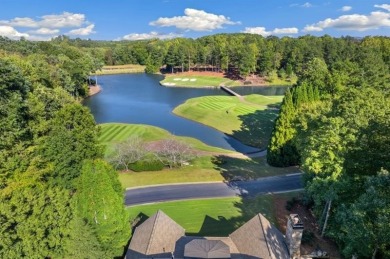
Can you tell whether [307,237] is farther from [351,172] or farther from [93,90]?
[93,90]

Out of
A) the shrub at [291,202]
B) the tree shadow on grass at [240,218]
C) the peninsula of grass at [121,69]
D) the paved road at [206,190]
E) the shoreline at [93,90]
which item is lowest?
the tree shadow on grass at [240,218]

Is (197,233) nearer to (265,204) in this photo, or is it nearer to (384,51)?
(265,204)

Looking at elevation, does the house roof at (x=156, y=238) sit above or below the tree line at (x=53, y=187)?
below

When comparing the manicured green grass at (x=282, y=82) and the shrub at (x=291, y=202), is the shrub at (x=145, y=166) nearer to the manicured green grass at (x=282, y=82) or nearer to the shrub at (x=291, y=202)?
the shrub at (x=291, y=202)

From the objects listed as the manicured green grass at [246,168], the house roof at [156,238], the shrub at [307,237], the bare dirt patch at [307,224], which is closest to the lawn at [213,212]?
the bare dirt patch at [307,224]

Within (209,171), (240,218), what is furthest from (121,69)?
(240,218)

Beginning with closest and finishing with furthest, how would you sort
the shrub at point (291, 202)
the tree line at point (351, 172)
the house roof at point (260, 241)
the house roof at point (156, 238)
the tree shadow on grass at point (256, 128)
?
1. the tree line at point (351, 172)
2. the house roof at point (260, 241)
3. the house roof at point (156, 238)
4. the shrub at point (291, 202)
5. the tree shadow on grass at point (256, 128)

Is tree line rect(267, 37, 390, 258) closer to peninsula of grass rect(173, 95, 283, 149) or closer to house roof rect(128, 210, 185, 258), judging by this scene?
house roof rect(128, 210, 185, 258)
